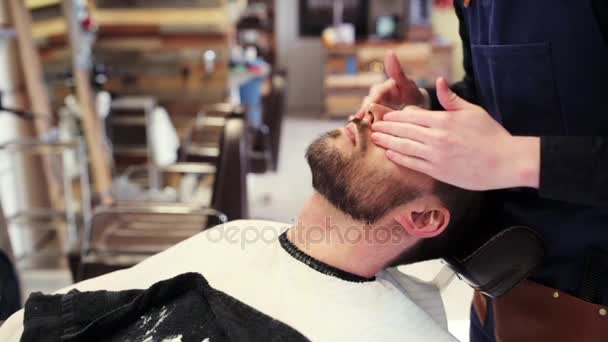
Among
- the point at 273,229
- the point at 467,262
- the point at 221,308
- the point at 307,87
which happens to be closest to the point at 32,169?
the point at 273,229

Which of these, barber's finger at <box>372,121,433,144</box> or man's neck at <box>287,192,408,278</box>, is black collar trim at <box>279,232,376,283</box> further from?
barber's finger at <box>372,121,433,144</box>

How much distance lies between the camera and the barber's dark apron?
0.91 metres

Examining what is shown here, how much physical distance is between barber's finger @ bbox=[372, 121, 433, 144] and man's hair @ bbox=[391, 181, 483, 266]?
212mm

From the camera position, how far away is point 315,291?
3.72 feet

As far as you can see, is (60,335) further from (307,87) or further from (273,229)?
(307,87)

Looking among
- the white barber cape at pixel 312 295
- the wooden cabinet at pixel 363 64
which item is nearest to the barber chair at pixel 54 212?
the white barber cape at pixel 312 295

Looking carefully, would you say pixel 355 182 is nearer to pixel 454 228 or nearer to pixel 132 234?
pixel 454 228

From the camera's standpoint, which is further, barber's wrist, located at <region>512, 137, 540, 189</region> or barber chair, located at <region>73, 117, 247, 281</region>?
barber chair, located at <region>73, 117, 247, 281</region>

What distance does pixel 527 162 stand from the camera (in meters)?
0.82

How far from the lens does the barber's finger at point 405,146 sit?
0.85m

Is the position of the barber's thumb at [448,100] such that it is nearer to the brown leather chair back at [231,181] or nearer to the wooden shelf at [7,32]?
the brown leather chair back at [231,181]

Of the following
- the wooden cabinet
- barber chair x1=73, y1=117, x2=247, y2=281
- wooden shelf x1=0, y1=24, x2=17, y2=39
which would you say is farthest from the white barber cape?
the wooden cabinet

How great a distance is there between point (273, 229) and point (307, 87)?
270 inches

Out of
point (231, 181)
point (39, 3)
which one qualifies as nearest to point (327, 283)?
point (231, 181)
